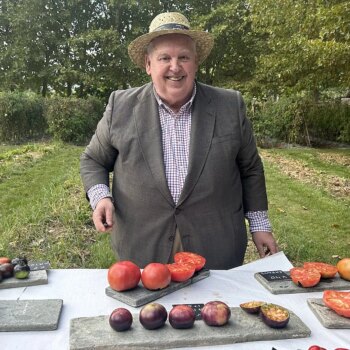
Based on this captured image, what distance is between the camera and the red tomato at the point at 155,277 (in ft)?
6.05

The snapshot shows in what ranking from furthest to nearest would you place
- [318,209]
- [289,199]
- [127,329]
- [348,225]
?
[289,199] → [318,209] → [348,225] → [127,329]

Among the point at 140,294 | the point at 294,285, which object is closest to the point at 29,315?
the point at 140,294

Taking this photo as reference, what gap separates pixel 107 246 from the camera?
16.0 feet

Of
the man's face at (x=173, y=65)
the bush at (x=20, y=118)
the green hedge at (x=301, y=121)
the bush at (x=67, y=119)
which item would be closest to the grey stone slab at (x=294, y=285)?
the man's face at (x=173, y=65)

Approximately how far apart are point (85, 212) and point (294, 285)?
170 inches

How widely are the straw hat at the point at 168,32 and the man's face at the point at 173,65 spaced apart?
45 mm

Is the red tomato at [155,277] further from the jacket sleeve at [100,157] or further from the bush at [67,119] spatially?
the bush at [67,119]

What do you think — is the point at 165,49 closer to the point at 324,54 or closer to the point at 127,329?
the point at 127,329

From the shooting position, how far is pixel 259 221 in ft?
8.91

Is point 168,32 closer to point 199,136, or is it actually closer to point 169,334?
point 199,136

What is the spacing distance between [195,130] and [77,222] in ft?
11.3

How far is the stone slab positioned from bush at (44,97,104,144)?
1525cm

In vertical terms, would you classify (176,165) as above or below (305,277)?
above

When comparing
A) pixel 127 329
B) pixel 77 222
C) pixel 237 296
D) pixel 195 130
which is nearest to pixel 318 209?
pixel 77 222
